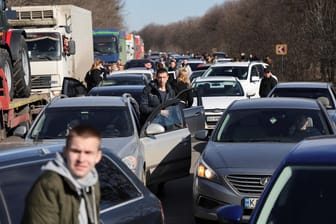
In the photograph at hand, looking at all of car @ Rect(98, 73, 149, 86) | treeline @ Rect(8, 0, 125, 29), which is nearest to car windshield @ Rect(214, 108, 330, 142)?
car @ Rect(98, 73, 149, 86)

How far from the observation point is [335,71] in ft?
133

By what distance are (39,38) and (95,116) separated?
13630mm

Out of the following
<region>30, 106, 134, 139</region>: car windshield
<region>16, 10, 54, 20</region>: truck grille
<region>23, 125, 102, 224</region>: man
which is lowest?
<region>30, 106, 134, 139</region>: car windshield

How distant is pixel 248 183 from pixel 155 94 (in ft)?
11.9

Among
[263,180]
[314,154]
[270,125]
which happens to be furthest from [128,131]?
[314,154]

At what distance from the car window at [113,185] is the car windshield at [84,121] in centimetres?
424

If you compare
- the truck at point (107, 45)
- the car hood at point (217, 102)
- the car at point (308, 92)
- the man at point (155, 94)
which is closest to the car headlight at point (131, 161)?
the man at point (155, 94)

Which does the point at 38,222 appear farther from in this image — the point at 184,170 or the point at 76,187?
the point at 184,170

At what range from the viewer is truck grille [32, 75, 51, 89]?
73.7 feet

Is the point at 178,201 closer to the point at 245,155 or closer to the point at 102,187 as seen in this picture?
the point at 245,155

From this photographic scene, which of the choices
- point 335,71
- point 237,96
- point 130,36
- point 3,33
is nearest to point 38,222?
point 3,33

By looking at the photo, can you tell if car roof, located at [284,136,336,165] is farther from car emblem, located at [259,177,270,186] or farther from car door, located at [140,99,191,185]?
car door, located at [140,99,191,185]

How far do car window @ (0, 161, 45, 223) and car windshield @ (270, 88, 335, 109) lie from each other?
34.3 ft

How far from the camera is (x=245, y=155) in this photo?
884 cm
